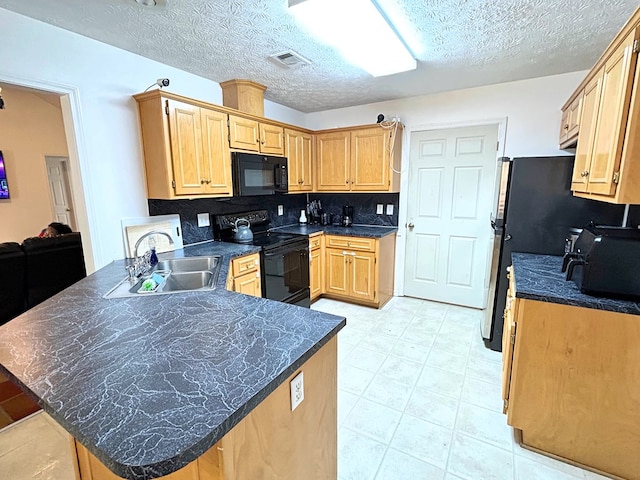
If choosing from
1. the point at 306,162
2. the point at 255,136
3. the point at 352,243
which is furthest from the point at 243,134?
the point at 352,243

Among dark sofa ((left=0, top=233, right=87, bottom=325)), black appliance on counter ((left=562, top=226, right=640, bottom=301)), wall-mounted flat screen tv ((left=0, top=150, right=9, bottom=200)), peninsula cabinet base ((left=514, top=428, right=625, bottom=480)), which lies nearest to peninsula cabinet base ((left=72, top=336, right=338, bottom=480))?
peninsula cabinet base ((left=514, top=428, right=625, bottom=480))

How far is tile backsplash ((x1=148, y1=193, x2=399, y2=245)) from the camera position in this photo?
8.96 feet

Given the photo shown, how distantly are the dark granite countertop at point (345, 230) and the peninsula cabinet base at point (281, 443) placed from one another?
7.44 feet

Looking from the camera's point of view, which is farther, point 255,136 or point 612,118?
point 255,136

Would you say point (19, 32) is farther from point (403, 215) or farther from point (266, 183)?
point (403, 215)

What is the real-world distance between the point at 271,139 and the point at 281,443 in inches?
109

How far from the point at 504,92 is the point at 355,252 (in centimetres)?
221

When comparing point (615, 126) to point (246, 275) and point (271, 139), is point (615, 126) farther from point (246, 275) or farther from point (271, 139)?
point (271, 139)

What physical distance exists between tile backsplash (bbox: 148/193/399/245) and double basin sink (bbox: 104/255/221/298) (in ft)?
1.72

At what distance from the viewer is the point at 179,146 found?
2297 millimetres

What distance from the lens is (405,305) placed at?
366cm

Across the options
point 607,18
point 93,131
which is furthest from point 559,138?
point 93,131

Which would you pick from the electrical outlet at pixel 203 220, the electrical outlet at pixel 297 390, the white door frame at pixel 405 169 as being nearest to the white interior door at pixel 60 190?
the electrical outlet at pixel 203 220

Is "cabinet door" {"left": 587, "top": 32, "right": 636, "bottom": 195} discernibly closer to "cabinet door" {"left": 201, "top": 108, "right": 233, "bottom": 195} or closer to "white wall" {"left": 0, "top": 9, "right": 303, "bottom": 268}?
"cabinet door" {"left": 201, "top": 108, "right": 233, "bottom": 195}
